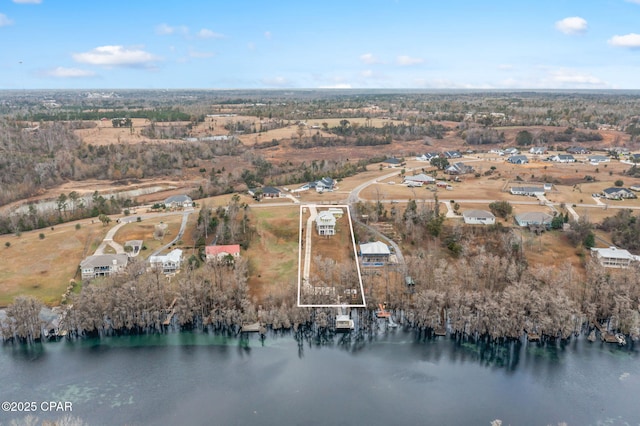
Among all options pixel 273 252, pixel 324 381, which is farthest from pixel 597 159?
pixel 324 381

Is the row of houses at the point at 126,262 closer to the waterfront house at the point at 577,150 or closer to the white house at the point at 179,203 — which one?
the white house at the point at 179,203

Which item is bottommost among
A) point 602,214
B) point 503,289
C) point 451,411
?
point 451,411

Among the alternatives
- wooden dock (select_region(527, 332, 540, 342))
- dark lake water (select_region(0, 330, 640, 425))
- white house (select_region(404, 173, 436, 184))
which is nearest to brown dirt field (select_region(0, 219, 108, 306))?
dark lake water (select_region(0, 330, 640, 425))

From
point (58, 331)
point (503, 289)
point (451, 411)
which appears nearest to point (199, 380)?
point (58, 331)

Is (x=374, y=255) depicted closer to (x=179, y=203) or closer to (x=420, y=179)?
(x=179, y=203)

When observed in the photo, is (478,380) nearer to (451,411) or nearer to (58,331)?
(451,411)

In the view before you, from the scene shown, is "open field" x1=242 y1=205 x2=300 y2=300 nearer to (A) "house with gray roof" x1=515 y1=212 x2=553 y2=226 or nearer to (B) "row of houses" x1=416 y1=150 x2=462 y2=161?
(A) "house with gray roof" x1=515 y1=212 x2=553 y2=226
